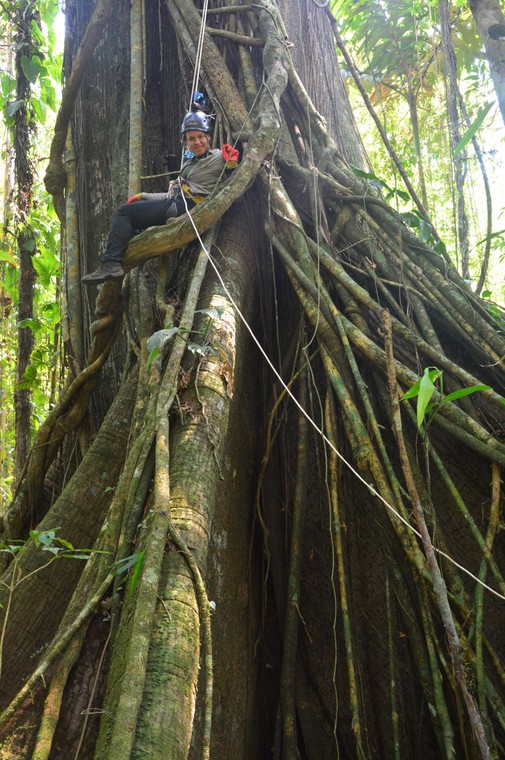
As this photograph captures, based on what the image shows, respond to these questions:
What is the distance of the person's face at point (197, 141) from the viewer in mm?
3086

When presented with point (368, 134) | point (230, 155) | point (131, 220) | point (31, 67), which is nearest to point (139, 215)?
point (131, 220)

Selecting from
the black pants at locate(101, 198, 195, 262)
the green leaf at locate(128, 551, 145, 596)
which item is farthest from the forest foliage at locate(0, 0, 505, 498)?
the green leaf at locate(128, 551, 145, 596)

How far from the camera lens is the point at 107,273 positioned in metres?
2.76

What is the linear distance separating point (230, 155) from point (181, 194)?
28 centimetres

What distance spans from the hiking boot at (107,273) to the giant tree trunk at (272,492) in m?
0.08

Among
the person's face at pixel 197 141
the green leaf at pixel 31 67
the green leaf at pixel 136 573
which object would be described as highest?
the green leaf at pixel 31 67

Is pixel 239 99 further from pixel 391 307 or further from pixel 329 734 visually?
pixel 329 734

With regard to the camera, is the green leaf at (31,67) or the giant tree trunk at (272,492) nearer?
the giant tree trunk at (272,492)

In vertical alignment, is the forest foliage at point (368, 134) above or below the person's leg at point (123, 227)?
above

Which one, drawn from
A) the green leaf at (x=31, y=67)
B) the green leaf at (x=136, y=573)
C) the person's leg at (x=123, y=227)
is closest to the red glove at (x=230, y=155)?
the person's leg at (x=123, y=227)

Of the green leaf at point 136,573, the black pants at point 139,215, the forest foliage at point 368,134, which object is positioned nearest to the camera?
the green leaf at point 136,573

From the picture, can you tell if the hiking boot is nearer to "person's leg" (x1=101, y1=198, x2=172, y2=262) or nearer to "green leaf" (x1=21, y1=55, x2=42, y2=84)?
"person's leg" (x1=101, y1=198, x2=172, y2=262)

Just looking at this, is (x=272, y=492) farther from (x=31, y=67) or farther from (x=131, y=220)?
(x=31, y=67)

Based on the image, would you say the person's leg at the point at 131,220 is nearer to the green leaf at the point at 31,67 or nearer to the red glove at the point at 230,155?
the red glove at the point at 230,155
